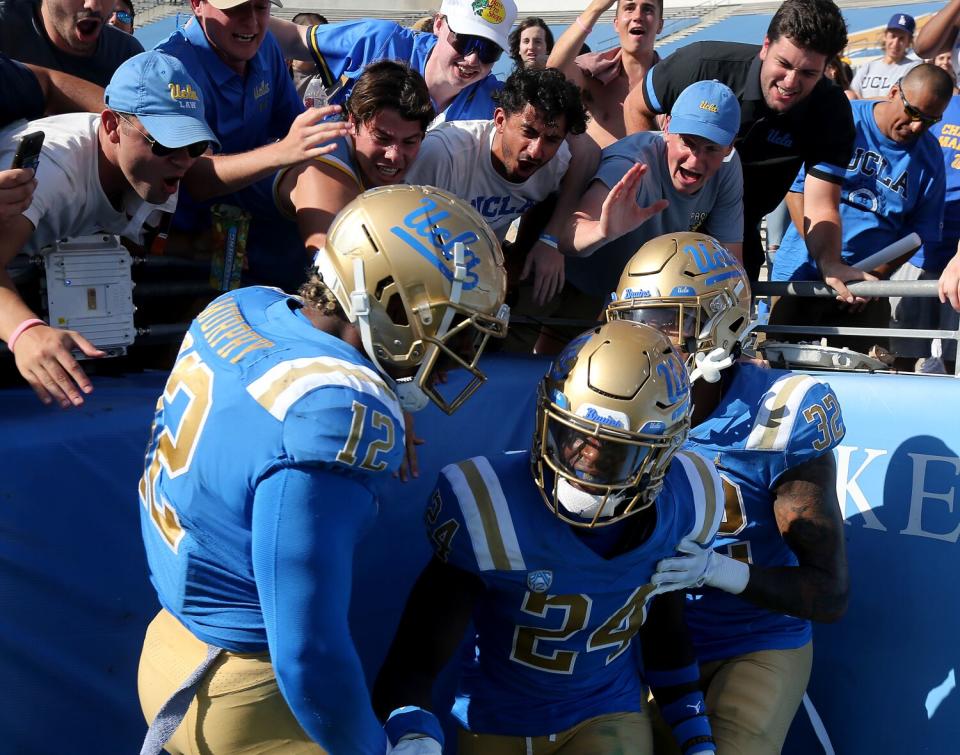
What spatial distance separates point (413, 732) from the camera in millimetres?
1786

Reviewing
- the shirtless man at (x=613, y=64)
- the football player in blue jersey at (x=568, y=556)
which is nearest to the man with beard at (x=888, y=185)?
the shirtless man at (x=613, y=64)

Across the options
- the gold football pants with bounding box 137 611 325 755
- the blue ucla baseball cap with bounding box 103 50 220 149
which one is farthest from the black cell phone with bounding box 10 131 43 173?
the gold football pants with bounding box 137 611 325 755

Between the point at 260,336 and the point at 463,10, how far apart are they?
1.98 metres

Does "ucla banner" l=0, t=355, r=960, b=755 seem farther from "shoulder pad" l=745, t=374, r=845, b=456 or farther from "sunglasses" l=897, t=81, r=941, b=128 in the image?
"sunglasses" l=897, t=81, r=941, b=128

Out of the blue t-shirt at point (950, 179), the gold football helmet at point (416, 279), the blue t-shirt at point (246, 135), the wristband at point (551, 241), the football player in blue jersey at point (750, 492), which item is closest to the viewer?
the gold football helmet at point (416, 279)

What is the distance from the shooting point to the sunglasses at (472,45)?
336 centimetres

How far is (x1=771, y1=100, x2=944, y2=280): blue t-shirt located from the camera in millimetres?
4570

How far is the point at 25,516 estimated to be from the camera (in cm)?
212

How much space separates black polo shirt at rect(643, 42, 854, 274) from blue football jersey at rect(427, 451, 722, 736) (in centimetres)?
202

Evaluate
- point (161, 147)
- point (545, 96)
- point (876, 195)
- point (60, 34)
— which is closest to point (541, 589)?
point (161, 147)

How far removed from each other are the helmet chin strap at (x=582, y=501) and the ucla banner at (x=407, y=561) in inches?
31.9

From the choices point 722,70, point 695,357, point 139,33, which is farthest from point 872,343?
point 139,33

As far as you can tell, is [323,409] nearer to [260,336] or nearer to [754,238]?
[260,336]

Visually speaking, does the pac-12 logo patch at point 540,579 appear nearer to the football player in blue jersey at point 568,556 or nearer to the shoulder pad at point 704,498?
the football player in blue jersey at point 568,556
